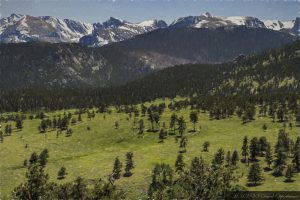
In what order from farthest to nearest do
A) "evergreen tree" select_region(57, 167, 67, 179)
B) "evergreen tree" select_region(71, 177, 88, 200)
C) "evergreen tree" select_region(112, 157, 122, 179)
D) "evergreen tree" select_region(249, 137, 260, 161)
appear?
"evergreen tree" select_region(249, 137, 260, 161) < "evergreen tree" select_region(57, 167, 67, 179) < "evergreen tree" select_region(112, 157, 122, 179) < "evergreen tree" select_region(71, 177, 88, 200)

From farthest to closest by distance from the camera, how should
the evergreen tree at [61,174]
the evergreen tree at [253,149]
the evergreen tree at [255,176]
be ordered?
1. the evergreen tree at [253,149]
2. the evergreen tree at [61,174]
3. the evergreen tree at [255,176]

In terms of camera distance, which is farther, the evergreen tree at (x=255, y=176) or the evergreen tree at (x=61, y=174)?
the evergreen tree at (x=61, y=174)

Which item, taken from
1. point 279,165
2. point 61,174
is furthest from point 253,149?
point 61,174

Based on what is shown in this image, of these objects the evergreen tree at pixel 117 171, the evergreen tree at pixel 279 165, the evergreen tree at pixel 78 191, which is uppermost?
the evergreen tree at pixel 78 191

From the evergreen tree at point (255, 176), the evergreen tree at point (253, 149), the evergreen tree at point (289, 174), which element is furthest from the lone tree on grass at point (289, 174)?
the evergreen tree at point (253, 149)

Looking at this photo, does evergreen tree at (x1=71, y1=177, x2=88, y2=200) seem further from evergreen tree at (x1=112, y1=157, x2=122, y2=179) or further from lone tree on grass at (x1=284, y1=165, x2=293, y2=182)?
lone tree on grass at (x1=284, y1=165, x2=293, y2=182)

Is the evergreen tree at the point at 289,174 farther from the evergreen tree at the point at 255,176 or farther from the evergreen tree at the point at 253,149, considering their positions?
the evergreen tree at the point at 253,149

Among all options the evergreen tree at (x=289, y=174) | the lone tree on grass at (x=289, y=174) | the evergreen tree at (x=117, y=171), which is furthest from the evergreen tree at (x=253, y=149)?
the evergreen tree at (x=117, y=171)

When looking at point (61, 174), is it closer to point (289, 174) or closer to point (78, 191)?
point (289, 174)

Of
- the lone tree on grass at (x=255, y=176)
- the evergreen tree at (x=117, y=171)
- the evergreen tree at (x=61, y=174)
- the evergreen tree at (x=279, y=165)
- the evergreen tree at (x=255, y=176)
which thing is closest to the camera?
the lone tree on grass at (x=255, y=176)

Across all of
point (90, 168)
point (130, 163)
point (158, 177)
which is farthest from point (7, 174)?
point (158, 177)

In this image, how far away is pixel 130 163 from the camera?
188750 millimetres

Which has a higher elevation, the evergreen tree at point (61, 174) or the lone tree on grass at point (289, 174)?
the lone tree on grass at point (289, 174)

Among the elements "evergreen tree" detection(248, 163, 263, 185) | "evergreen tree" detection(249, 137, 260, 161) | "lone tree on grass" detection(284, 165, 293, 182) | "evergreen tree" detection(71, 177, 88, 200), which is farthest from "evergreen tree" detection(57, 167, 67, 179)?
"evergreen tree" detection(71, 177, 88, 200)
